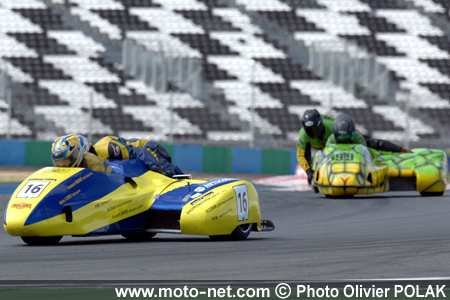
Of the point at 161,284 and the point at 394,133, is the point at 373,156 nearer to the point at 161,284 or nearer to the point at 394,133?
the point at 161,284

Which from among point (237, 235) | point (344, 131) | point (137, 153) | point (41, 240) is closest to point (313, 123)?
point (344, 131)

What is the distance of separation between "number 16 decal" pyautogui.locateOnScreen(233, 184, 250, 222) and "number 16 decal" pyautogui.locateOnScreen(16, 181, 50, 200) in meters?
1.73

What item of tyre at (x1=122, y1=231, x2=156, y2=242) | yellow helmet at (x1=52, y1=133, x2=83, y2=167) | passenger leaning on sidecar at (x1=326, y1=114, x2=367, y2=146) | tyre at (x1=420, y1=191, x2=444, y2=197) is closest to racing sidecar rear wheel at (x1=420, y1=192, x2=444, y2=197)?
tyre at (x1=420, y1=191, x2=444, y2=197)

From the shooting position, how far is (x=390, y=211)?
12.6 metres

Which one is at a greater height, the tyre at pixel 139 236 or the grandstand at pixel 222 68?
the tyre at pixel 139 236

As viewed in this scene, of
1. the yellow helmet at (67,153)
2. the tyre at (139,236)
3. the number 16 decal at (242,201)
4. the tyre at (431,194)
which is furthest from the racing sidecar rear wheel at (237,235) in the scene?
the tyre at (431,194)

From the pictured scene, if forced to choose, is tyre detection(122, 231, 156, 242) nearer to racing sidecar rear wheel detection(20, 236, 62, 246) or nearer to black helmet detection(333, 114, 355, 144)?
racing sidecar rear wheel detection(20, 236, 62, 246)

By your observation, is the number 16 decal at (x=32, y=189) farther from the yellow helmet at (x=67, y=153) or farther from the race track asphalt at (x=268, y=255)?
the race track asphalt at (x=268, y=255)

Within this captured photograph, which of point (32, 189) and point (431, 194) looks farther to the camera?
point (431, 194)

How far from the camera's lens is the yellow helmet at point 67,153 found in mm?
8375

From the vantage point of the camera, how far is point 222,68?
30391 mm

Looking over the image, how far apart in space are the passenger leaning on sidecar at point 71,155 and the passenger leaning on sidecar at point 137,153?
426mm

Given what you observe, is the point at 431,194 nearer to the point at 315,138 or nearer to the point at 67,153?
the point at 315,138

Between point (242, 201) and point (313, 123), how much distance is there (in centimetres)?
736
